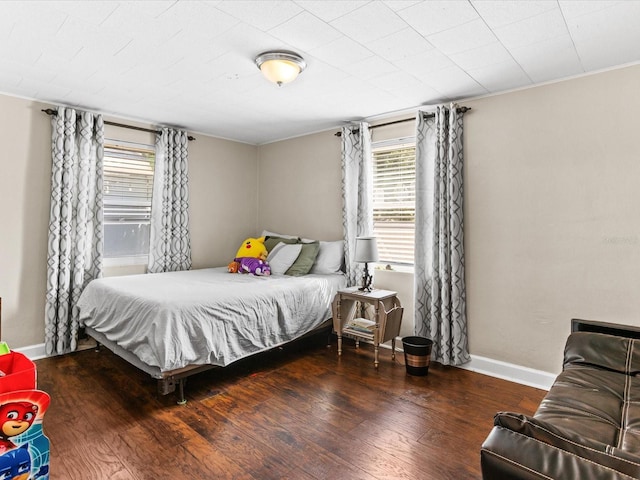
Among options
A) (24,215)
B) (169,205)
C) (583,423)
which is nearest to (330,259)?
(169,205)

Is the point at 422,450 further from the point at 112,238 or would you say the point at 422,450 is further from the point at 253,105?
the point at 112,238

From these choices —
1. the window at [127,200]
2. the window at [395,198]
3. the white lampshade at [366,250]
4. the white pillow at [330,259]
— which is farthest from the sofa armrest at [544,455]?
the window at [127,200]

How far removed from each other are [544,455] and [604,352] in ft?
5.10

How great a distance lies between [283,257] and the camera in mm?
4066

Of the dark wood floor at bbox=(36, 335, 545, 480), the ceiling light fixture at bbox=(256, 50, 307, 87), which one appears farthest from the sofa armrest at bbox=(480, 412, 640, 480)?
the ceiling light fixture at bbox=(256, 50, 307, 87)

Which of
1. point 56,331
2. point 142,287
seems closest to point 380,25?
point 142,287

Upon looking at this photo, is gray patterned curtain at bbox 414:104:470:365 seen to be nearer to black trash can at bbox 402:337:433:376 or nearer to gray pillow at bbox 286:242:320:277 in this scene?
black trash can at bbox 402:337:433:376

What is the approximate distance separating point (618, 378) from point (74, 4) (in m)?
3.37

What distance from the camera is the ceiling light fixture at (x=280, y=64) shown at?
236 centimetres

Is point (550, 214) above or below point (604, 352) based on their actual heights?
above

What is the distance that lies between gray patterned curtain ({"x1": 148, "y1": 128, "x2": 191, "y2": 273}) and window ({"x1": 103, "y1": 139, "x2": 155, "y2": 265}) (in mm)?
118

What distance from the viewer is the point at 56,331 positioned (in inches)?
136

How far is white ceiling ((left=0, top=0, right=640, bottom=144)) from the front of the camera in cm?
189

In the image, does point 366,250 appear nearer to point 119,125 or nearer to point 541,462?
point 541,462
